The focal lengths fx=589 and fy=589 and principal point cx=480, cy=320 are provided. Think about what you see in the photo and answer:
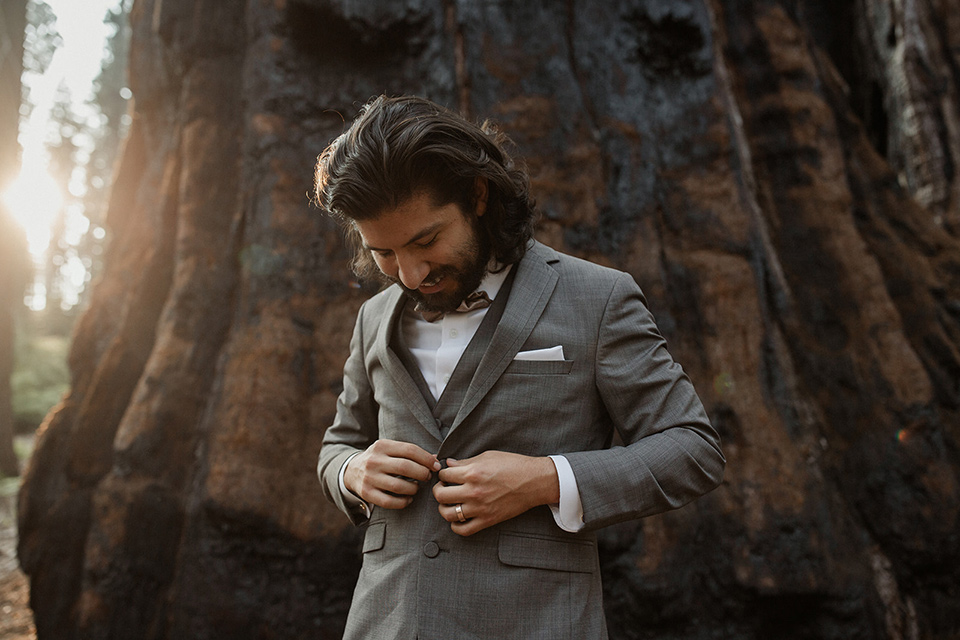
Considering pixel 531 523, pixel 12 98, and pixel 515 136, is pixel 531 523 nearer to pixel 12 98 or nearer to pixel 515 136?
pixel 515 136

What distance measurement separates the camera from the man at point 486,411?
1.54 m

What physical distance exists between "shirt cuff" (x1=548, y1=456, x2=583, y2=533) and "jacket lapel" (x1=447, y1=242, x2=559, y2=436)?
11.4 inches

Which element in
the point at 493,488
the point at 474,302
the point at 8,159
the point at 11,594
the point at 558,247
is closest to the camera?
the point at 493,488

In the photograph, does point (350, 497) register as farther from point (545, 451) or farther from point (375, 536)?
point (545, 451)

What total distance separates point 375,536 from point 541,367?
2.35ft

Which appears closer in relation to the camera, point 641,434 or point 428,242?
point 641,434

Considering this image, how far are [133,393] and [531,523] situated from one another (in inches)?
133

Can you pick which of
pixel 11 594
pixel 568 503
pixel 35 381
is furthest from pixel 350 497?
pixel 35 381

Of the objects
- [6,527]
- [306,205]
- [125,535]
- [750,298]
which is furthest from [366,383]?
[6,527]

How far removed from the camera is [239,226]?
377 centimetres

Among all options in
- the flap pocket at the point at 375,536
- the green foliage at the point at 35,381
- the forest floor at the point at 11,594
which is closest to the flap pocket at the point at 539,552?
the flap pocket at the point at 375,536

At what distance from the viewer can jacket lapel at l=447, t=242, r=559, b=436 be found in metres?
1.64

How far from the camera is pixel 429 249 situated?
69.6 inches

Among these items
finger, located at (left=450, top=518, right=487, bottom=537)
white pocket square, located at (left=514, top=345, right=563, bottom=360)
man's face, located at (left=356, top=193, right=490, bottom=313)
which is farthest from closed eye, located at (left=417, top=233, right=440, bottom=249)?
finger, located at (left=450, top=518, right=487, bottom=537)
